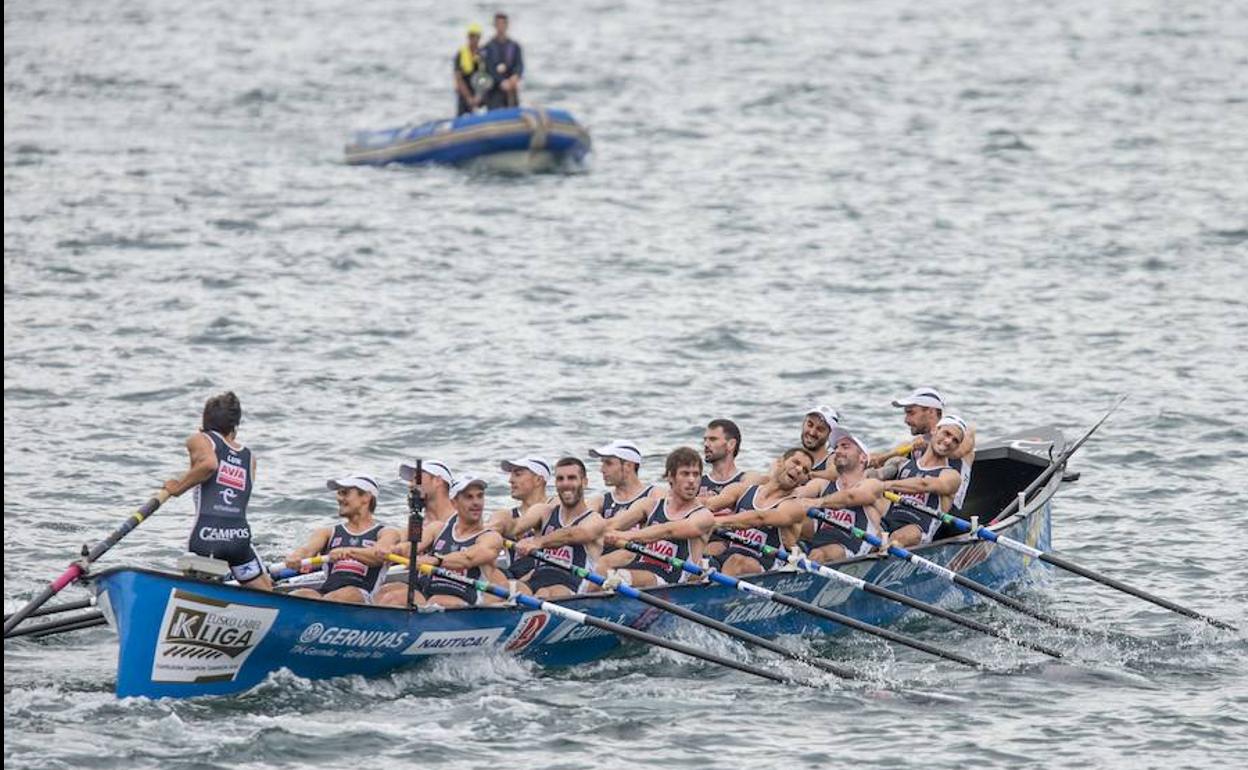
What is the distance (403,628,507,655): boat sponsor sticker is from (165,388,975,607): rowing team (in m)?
0.47

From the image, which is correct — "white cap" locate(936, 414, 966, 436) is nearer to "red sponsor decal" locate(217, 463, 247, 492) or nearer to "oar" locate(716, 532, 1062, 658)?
"oar" locate(716, 532, 1062, 658)

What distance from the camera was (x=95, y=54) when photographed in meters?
59.6

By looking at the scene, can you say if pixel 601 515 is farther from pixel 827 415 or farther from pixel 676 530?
pixel 827 415

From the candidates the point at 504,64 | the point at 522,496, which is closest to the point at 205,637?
the point at 522,496

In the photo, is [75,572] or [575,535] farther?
[575,535]

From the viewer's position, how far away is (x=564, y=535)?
1986cm

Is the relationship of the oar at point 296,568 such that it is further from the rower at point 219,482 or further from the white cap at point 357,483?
the rower at point 219,482

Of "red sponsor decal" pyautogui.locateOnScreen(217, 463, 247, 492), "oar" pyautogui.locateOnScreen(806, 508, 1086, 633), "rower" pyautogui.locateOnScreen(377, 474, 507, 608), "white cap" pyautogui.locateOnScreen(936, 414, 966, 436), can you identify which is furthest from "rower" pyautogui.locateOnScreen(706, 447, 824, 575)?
"red sponsor decal" pyautogui.locateOnScreen(217, 463, 247, 492)

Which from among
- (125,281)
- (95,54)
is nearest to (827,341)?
(125,281)

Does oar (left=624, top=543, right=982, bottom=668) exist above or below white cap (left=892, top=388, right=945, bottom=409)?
→ below

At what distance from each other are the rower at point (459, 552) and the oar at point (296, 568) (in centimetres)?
62

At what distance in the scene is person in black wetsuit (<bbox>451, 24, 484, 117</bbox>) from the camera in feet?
139

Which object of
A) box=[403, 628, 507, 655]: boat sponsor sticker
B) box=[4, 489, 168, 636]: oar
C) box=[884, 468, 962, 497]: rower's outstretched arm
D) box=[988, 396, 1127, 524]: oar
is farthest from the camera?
box=[988, 396, 1127, 524]: oar

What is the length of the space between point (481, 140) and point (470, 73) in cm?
142
